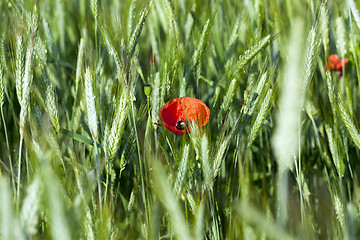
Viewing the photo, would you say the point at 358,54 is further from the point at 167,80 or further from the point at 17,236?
the point at 17,236

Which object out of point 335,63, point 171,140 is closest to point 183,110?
point 171,140

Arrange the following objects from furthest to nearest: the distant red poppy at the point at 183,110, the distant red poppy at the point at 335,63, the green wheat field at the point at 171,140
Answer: the distant red poppy at the point at 335,63 < the distant red poppy at the point at 183,110 < the green wheat field at the point at 171,140

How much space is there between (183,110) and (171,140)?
0.08 meters

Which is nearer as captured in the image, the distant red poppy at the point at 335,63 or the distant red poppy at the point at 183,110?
the distant red poppy at the point at 183,110

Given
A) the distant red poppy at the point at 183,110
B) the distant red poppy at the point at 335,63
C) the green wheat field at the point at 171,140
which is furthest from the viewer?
the distant red poppy at the point at 335,63

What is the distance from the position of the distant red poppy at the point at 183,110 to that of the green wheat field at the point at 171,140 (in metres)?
0.02

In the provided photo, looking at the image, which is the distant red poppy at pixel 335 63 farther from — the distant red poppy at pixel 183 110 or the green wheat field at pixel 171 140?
the distant red poppy at pixel 183 110

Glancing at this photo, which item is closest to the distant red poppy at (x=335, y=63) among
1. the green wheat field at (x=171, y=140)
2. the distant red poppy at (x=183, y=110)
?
the green wheat field at (x=171, y=140)

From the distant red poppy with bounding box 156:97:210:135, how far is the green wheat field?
2 centimetres

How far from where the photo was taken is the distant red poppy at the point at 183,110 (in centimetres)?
62

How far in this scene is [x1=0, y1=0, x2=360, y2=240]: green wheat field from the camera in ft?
1.14

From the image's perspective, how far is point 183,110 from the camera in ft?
2.07

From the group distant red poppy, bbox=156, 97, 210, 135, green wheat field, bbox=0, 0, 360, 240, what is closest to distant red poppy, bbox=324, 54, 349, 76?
green wheat field, bbox=0, 0, 360, 240

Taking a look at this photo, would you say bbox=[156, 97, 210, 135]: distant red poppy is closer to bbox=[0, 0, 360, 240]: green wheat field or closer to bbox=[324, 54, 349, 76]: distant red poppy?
bbox=[0, 0, 360, 240]: green wheat field
